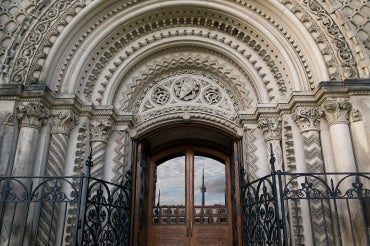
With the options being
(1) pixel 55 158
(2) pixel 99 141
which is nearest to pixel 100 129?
(2) pixel 99 141

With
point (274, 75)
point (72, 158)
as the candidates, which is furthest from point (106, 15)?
point (274, 75)

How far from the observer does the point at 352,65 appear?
588cm

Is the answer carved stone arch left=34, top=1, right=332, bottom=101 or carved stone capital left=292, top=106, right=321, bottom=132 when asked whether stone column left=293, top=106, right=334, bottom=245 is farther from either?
carved stone arch left=34, top=1, right=332, bottom=101

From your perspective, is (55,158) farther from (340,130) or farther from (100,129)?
(340,130)

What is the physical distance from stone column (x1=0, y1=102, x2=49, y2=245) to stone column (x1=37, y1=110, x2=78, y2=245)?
0.19m

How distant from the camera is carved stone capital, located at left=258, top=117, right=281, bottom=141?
6227 mm

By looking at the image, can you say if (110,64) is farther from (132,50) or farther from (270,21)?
(270,21)

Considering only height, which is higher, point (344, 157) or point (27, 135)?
point (27, 135)

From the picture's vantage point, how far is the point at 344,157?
5.38 m

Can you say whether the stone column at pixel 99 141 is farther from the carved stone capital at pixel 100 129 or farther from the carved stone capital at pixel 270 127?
the carved stone capital at pixel 270 127

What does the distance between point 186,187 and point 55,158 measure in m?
2.56

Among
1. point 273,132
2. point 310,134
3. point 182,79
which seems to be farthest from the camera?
point 182,79

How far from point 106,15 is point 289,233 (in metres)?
4.98

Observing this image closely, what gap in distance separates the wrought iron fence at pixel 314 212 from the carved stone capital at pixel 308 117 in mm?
818
